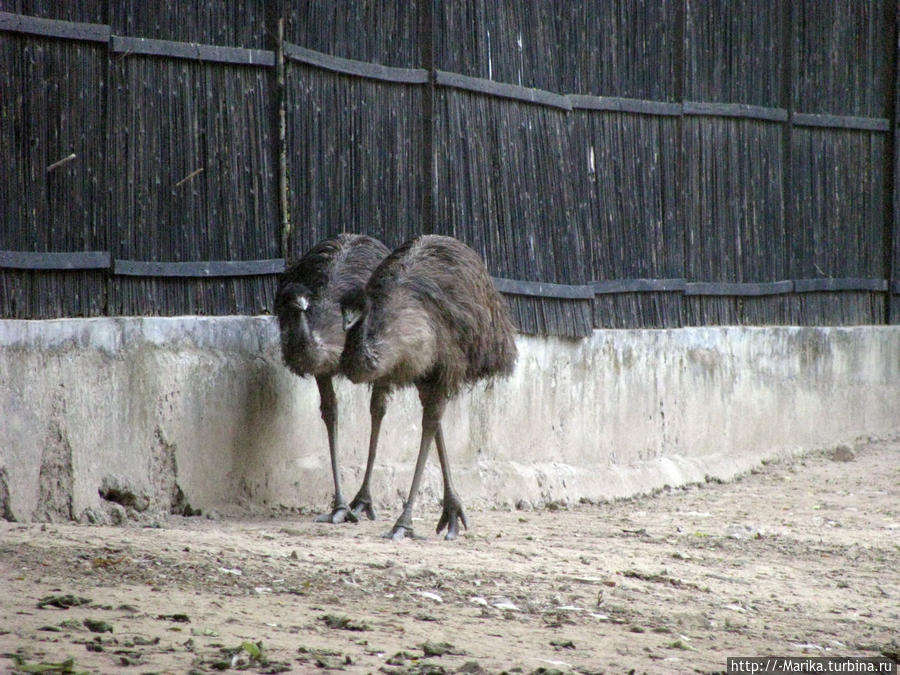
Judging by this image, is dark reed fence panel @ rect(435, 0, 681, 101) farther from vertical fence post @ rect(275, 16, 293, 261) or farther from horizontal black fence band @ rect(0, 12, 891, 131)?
vertical fence post @ rect(275, 16, 293, 261)

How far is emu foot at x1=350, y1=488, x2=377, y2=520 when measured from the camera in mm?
8625

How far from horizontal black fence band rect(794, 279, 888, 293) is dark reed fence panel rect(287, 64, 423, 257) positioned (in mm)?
5070

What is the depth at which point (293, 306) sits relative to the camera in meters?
7.91

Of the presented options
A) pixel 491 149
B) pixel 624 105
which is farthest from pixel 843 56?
pixel 491 149

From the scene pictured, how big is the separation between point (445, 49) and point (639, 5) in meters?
2.41

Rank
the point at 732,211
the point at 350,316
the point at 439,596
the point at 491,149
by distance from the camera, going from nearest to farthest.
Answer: the point at 439,596
the point at 350,316
the point at 491,149
the point at 732,211

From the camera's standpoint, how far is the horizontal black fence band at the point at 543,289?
33.2 ft

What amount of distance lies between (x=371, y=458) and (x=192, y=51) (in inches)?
103

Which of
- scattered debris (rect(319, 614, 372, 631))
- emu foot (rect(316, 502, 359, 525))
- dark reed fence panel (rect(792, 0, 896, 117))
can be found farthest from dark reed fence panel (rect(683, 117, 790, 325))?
scattered debris (rect(319, 614, 372, 631))

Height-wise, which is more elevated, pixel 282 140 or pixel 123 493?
pixel 282 140

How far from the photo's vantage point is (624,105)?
11320mm

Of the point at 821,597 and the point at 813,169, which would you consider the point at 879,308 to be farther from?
the point at 821,597

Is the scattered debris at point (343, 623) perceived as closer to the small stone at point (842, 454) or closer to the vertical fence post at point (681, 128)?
the vertical fence post at point (681, 128)

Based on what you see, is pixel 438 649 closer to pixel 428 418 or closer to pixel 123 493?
pixel 123 493
